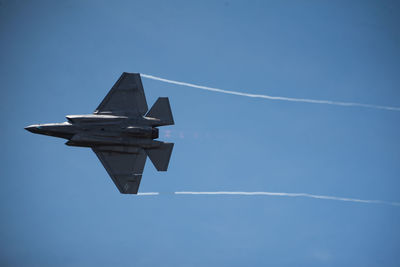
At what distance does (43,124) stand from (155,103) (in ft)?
38.8

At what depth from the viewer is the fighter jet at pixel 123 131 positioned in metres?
44.2

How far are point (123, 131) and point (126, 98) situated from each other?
14.9 ft

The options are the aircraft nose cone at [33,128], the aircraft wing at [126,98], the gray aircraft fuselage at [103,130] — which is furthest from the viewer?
the aircraft wing at [126,98]

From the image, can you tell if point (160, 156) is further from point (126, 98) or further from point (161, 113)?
point (126, 98)

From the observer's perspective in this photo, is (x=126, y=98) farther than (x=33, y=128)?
Yes

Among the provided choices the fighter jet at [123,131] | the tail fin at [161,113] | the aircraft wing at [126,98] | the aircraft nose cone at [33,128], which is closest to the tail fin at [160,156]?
the fighter jet at [123,131]

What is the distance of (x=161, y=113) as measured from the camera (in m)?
45.3

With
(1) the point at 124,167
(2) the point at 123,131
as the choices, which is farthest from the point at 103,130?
(1) the point at 124,167

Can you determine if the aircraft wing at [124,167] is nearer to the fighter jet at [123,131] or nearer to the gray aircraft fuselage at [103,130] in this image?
the fighter jet at [123,131]

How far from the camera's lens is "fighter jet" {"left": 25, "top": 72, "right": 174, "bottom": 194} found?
44.2 meters

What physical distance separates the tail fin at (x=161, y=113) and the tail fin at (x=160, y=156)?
2.55m

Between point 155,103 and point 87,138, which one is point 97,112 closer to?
point 87,138

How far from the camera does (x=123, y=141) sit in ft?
147

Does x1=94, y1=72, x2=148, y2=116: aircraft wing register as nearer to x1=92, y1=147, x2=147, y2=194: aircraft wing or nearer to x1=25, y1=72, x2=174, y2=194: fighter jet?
x1=25, y1=72, x2=174, y2=194: fighter jet
